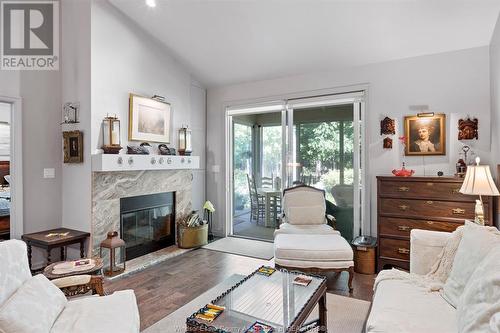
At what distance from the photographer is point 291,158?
4.86 metres

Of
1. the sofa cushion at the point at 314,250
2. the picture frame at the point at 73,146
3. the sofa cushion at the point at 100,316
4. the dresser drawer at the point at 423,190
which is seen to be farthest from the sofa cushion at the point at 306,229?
the picture frame at the point at 73,146

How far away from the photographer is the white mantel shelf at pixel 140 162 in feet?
11.2

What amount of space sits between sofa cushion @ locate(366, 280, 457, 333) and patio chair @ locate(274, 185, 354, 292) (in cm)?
91

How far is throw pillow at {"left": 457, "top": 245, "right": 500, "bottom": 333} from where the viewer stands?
1.29 metres

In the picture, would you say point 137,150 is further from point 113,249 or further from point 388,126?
point 388,126

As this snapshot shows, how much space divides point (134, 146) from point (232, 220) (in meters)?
2.34

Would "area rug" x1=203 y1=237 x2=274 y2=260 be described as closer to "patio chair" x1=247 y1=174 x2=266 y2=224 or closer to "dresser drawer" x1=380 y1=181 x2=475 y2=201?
"patio chair" x1=247 y1=174 x2=266 y2=224

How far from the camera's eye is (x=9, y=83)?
3.41m

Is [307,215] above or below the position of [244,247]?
above

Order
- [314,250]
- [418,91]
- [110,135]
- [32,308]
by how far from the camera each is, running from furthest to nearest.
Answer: [418,91] → [110,135] → [314,250] → [32,308]

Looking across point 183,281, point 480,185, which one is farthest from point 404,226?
point 183,281

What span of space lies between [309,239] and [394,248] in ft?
3.43

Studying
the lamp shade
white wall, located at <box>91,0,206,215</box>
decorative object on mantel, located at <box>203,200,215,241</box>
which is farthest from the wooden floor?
white wall, located at <box>91,0,206,215</box>

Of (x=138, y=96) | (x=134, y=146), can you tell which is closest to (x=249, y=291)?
(x=134, y=146)
